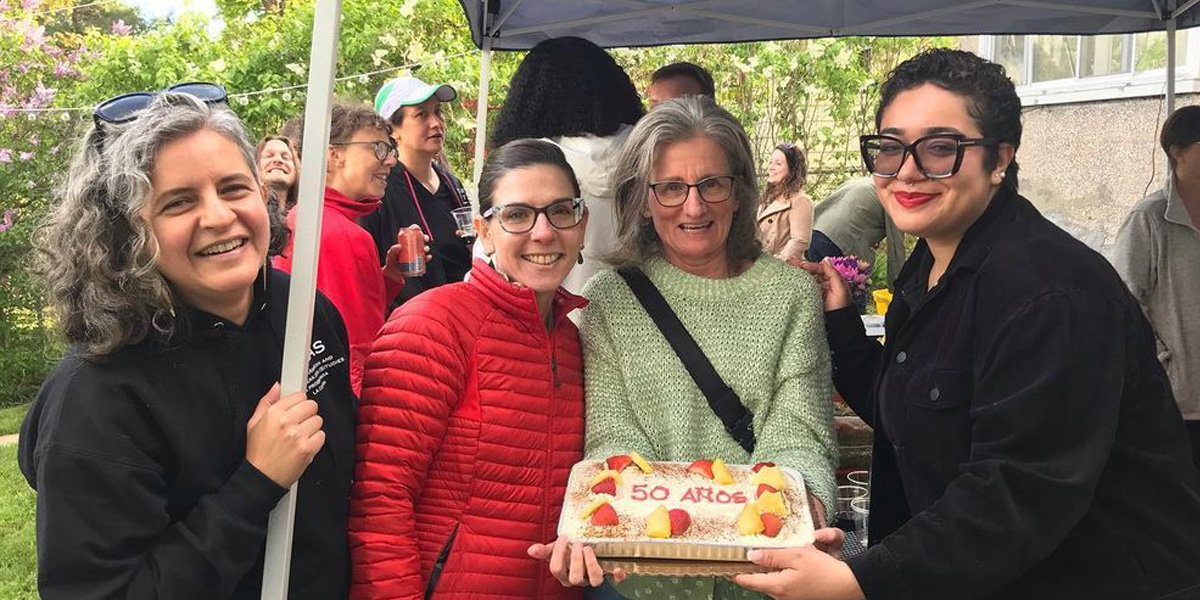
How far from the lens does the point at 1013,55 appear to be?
29.8 ft

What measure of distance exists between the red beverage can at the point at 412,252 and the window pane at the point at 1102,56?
6602 mm

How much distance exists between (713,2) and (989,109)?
308 cm

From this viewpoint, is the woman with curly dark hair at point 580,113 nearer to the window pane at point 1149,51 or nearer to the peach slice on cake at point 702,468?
the peach slice on cake at point 702,468

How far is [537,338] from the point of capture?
2184 millimetres

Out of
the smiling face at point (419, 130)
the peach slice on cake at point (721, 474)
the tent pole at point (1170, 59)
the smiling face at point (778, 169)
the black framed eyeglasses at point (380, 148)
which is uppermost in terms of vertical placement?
the tent pole at point (1170, 59)

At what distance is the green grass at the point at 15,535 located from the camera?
15.9 ft

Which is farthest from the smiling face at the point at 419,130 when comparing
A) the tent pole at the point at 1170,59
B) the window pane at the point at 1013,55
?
the window pane at the point at 1013,55

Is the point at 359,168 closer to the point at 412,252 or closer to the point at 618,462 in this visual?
the point at 412,252

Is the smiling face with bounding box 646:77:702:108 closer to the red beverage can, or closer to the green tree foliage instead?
the red beverage can

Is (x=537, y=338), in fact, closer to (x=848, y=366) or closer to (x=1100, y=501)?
(x=848, y=366)

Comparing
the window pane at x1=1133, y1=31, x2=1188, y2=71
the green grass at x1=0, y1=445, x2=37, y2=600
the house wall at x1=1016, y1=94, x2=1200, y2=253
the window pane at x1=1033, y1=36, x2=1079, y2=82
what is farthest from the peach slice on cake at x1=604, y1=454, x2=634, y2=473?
the window pane at x1=1033, y1=36, x2=1079, y2=82

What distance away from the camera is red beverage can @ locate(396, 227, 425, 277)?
3.79 metres

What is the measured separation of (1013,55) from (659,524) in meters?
8.62

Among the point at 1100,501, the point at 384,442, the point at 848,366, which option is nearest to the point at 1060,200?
the point at 848,366
